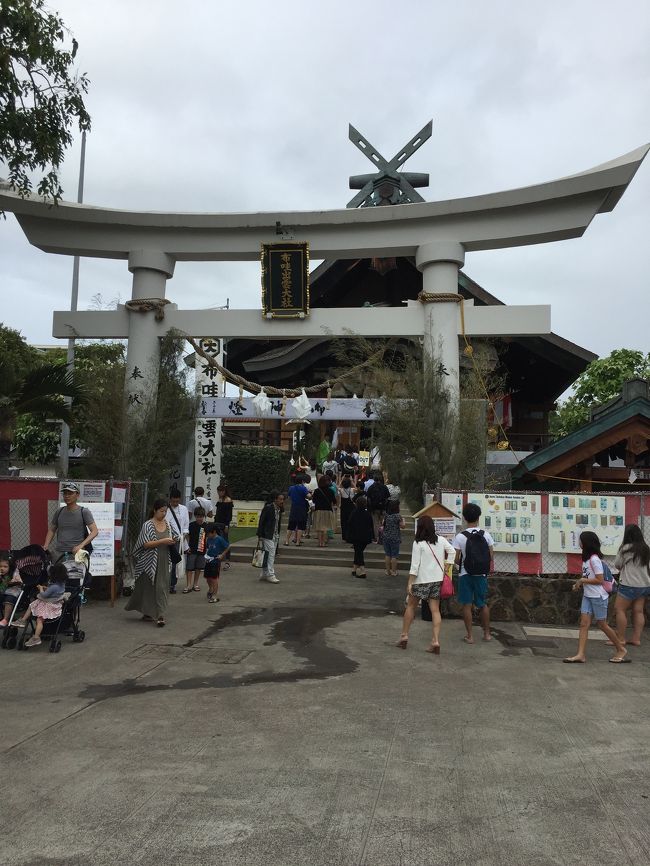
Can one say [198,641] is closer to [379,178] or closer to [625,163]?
[625,163]

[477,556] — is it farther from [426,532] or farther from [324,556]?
[324,556]

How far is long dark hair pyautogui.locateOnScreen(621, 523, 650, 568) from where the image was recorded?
764 cm

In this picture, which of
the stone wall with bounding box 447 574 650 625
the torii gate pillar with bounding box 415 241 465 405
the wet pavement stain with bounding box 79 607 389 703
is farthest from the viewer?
the torii gate pillar with bounding box 415 241 465 405

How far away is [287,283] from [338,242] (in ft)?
4.19

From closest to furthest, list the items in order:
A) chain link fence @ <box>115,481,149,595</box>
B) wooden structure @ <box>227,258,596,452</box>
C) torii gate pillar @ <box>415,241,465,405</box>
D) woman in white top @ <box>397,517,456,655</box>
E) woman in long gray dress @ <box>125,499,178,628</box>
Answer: woman in white top @ <box>397,517,456,655</box>
woman in long gray dress @ <box>125,499,178,628</box>
chain link fence @ <box>115,481,149,595</box>
torii gate pillar @ <box>415,241,465,405</box>
wooden structure @ <box>227,258,596,452</box>

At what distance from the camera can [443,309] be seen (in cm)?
1222

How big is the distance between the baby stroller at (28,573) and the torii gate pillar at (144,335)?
19.6 ft

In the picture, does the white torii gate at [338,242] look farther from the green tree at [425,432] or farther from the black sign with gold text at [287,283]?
the green tree at [425,432]

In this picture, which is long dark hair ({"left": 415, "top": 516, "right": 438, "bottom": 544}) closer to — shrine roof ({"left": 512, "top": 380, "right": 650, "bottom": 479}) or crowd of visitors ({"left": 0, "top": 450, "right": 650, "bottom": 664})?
crowd of visitors ({"left": 0, "top": 450, "right": 650, "bottom": 664})

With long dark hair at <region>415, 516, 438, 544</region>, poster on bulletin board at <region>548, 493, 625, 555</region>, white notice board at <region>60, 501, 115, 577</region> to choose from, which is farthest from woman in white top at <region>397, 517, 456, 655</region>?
white notice board at <region>60, 501, 115, 577</region>

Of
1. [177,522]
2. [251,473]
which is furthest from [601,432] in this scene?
[251,473]

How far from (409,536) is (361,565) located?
4627 millimetres

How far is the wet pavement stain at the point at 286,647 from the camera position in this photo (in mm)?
5988

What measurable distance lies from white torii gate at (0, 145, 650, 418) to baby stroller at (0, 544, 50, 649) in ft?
19.9
